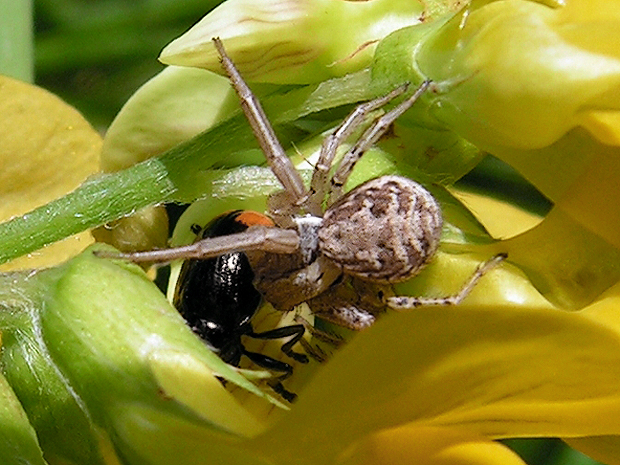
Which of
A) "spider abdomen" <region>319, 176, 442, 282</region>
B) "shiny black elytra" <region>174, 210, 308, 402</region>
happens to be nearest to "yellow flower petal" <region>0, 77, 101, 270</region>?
"shiny black elytra" <region>174, 210, 308, 402</region>

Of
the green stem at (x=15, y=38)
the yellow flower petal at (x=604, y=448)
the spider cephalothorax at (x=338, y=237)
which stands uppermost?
the green stem at (x=15, y=38)

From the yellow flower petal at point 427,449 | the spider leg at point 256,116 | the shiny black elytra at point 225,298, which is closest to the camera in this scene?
the yellow flower petal at point 427,449

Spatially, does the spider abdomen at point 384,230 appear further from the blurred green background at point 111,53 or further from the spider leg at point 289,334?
the blurred green background at point 111,53

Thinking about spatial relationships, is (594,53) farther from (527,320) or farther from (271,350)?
(271,350)

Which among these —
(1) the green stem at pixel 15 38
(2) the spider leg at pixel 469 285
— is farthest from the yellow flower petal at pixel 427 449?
(1) the green stem at pixel 15 38

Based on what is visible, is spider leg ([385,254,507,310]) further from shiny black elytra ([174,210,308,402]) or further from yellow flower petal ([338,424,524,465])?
shiny black elytra ([174,210,308,402])

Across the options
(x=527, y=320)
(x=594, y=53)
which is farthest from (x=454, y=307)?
(x=594, y=53)

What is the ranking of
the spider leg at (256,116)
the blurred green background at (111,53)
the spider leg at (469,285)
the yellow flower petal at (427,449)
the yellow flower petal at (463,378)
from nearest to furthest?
1. the yellow flower petal at (463,378)
2. the yellow flower petal at (427,449)
3. the spider leg at (469,285)
4. the spider leg at (256,116)
5. the blurred green background at (111,53)

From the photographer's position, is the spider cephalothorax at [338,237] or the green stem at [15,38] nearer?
the spider cephalothorax at [338,237]
